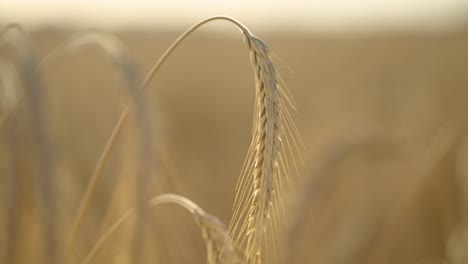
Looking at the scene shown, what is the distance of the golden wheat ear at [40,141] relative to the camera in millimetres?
932

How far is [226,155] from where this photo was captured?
12.8 feet

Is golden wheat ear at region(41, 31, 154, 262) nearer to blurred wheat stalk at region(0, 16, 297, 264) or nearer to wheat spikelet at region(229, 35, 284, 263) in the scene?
blurred wheat stalk at region(0, 16, 297, 264)

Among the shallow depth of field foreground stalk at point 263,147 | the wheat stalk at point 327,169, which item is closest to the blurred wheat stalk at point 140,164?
the shallow depth of field foreground stalk at point 263,147

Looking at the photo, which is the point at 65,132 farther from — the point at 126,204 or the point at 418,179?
the point at 418,179

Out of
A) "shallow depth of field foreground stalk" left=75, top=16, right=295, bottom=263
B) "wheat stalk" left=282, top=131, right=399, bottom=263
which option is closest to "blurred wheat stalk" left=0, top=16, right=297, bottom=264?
"shallow depth of field foreground stalk" left=75, top=16, right=295, bottom=263

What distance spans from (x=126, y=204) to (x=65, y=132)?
207 cm

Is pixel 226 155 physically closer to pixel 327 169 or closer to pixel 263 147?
pixel 327 169

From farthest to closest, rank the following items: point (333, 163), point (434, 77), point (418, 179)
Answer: point (434, 77) → point (418, 179) → point (333, 163)

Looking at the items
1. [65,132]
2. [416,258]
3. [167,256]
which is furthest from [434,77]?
[167,256]

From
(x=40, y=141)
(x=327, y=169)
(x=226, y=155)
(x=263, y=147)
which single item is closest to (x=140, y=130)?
(x=40, y=141)

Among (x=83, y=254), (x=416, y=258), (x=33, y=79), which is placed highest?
(x=33, y=79)

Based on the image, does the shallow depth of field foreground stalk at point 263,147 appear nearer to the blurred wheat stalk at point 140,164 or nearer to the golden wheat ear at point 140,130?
the blurred wheat stalk at point 140,164

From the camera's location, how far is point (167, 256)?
4.86ft

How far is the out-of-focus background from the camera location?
1210 millimetres
